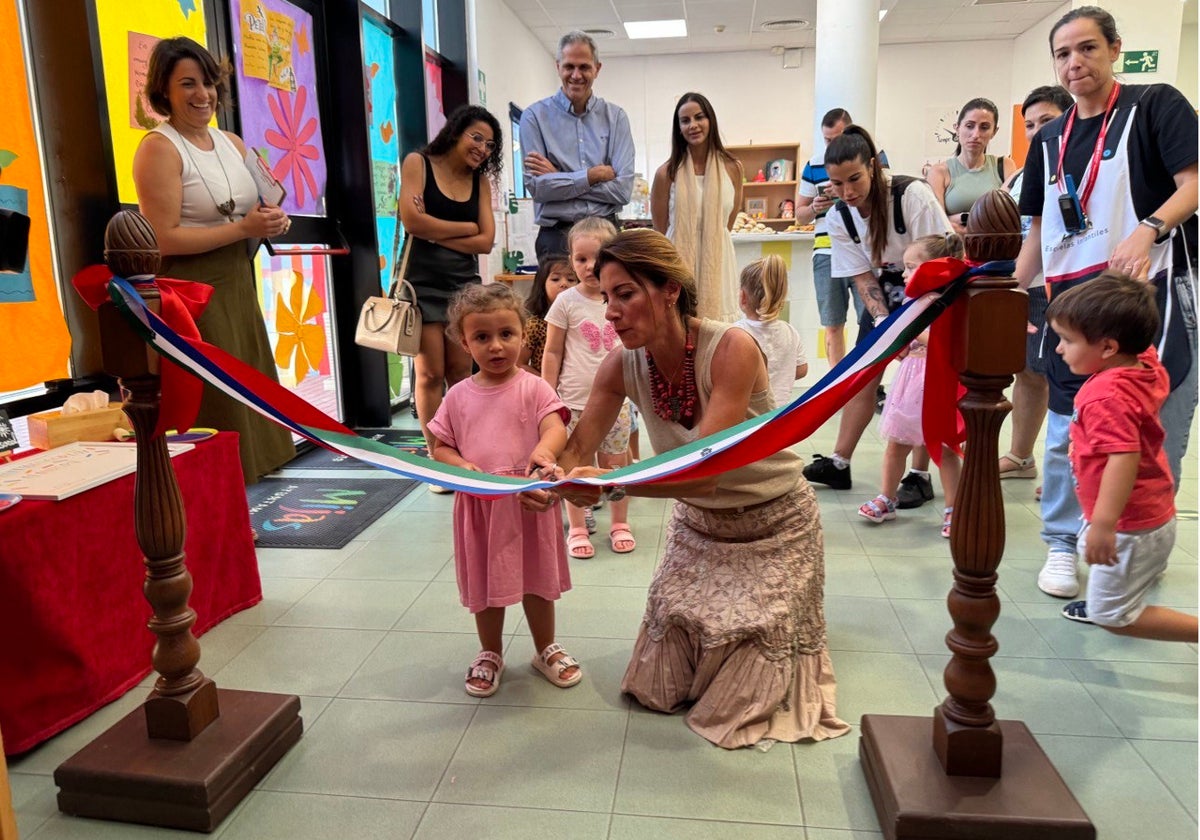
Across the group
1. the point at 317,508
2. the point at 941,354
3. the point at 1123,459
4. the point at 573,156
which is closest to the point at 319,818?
the point at 941,354

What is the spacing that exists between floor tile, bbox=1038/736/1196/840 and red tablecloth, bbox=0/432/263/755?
2040mm

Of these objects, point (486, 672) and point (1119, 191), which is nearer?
point (486, 672)

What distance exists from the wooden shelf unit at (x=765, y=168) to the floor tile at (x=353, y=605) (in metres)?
8.24

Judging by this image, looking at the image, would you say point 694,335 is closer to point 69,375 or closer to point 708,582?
point 708,582

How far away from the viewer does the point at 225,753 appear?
65.2 inches

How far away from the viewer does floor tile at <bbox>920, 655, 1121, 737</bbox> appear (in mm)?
1862

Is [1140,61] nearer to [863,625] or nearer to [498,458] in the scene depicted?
[863,625]

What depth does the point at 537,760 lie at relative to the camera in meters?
1.78

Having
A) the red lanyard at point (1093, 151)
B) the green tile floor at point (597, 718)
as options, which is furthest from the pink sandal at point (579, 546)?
the red lanyard at point (1093, 151)

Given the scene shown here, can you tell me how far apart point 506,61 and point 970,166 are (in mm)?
4551

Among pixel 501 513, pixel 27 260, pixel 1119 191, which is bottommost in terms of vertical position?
pixel 501 513

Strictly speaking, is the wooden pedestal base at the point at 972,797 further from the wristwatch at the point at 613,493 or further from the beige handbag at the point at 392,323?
the beige handbag at the point at 392,323

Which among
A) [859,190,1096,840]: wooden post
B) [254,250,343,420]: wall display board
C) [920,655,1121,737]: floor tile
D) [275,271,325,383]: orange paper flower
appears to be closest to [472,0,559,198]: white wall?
[254,250,343,420]: wall display board

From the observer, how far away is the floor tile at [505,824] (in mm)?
1552
